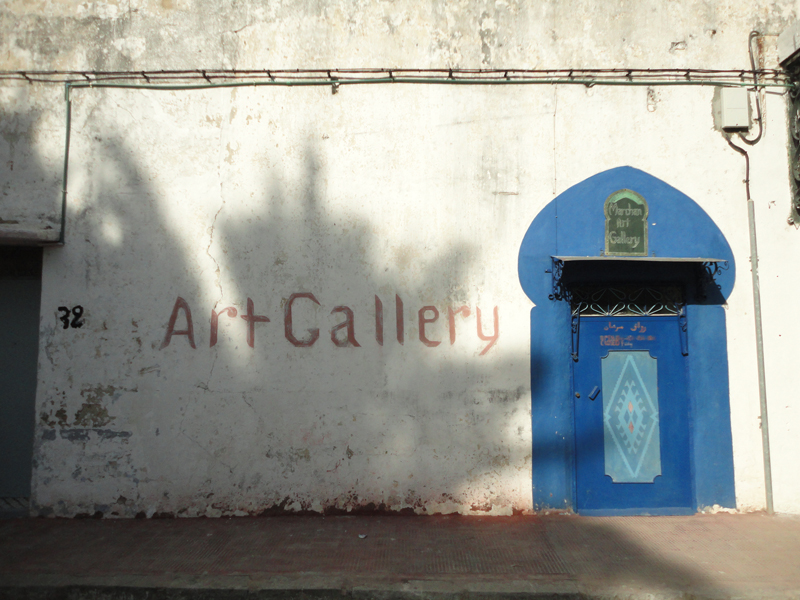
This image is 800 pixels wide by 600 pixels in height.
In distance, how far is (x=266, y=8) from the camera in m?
4.96

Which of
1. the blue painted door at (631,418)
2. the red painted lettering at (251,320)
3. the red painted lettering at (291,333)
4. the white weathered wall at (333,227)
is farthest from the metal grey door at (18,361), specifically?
the blue painted door at (631,418)

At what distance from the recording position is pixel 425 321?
15.8 feet

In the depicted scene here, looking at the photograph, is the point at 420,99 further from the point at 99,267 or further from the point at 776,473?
the point at 776,473

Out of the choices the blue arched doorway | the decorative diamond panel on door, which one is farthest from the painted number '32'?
the decorative diamond panel on door

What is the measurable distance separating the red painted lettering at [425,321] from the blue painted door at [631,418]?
137 centimetres

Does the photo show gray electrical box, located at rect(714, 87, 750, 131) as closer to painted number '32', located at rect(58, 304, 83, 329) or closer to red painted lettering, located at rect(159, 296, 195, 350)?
red painted lettering, located at rect(159, 296, 195, 350)

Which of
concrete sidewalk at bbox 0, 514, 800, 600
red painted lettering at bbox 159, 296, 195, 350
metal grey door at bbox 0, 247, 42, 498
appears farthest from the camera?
metal grey door at bbox 0, 247, 42, 498

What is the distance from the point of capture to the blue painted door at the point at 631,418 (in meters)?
4.72

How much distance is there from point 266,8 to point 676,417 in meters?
5.53

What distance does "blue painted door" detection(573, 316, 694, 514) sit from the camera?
4.72 meters

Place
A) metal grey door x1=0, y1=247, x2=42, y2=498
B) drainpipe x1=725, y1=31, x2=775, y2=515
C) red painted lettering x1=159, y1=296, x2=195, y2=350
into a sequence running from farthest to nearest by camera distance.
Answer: metal grey door x1=0, y1=247, x2=42, y2=498, red painted lettering x1=159, y1=296, x2=195, y2=350, drainpipe x1=725, y1=31, x2=775, y2=515

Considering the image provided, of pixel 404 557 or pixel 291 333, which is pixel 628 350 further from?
pixel 291 333

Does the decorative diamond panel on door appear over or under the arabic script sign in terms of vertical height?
under

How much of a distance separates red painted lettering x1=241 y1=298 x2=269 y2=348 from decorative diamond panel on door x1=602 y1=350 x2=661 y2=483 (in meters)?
3.26
